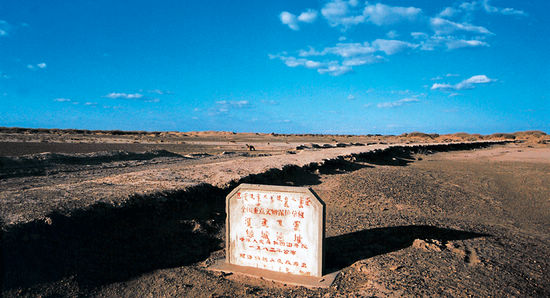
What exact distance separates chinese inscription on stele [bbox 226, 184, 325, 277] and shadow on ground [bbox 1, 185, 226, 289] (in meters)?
1.01

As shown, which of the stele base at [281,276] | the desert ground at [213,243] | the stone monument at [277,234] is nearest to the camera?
the desert ground at [213,243]

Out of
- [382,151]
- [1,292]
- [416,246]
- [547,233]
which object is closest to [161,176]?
[1,292]

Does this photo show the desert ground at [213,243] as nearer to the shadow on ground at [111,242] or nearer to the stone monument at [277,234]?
the shadow on ground at [111,242]

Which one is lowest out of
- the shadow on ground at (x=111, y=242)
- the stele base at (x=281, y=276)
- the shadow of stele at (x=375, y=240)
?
the stele base at (x=281, y=276)

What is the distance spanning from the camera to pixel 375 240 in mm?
5910

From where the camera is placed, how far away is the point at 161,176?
9.31 metres

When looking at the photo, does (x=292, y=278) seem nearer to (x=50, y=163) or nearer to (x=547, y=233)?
(x=547, y=233)

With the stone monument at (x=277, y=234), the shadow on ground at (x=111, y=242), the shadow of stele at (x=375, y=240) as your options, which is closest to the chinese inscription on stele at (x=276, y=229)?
the stone monument at (x=277, y=234)

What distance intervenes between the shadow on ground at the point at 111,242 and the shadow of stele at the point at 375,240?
1.96 metres

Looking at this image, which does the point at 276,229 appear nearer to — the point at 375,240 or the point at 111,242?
the point at 375,240

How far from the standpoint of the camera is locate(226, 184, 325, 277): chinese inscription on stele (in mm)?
4445

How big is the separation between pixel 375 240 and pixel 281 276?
2.09 m

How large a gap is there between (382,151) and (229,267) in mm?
19850

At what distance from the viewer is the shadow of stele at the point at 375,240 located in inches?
202
